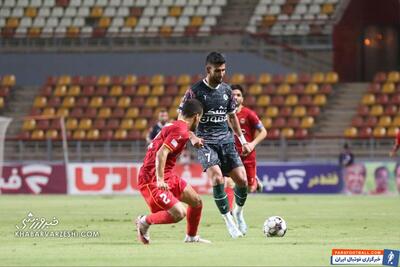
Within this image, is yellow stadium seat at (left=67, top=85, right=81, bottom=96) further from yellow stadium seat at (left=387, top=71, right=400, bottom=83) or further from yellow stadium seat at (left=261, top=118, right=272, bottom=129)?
yellow stadium seat at (left=387, top=71, right=400, bottom=83)

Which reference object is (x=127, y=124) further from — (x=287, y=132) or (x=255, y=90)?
(x=287, y=132)

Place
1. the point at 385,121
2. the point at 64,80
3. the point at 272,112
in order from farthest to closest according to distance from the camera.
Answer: the point at 64,80 < the point at 272,112 < the point at 385,121

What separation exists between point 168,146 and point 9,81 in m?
29.2

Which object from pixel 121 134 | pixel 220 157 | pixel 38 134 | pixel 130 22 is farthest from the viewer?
pixel 130 22

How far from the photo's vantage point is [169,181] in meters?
14.0

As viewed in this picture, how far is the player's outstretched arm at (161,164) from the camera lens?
1350cm

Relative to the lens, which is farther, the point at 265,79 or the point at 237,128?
the point at 265,79

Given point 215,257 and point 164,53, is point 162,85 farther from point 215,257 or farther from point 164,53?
point 215,257

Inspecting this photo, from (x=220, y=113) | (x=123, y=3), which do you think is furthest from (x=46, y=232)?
(x=123, y=3)

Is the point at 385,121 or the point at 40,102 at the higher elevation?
the point at 385,121

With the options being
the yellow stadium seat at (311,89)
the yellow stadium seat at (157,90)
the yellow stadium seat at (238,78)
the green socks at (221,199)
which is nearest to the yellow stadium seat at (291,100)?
the yellow stadium seat at (311,89)

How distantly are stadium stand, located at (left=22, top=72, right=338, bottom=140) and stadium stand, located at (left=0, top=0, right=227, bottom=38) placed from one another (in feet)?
6.02

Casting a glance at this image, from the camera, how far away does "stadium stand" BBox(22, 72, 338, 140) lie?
3775 cm

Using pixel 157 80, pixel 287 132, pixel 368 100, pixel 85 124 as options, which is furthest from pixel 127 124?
pixel 368 100
